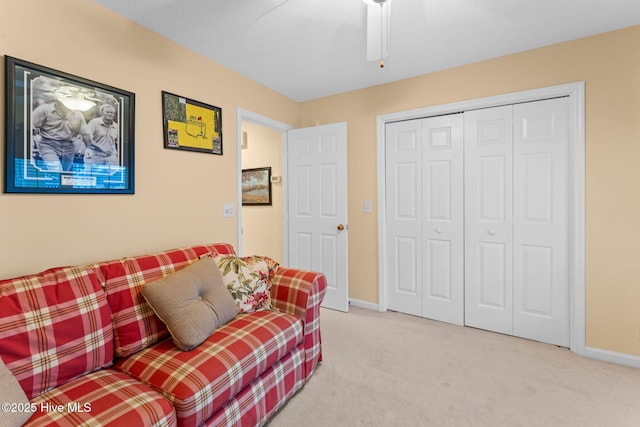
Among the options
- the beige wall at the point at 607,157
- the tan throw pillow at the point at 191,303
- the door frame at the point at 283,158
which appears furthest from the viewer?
the door frame at the point at 283,158

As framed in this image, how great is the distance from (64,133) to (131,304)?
103 centimetres

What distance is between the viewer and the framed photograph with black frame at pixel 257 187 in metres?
3.82

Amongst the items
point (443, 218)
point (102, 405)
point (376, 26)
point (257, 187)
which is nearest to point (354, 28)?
point (376, 26)

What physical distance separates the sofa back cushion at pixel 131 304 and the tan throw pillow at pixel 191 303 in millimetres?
96

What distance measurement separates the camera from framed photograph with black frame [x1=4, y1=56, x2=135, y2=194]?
4.90 feet

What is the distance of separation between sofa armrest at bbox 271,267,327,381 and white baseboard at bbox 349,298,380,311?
124cm

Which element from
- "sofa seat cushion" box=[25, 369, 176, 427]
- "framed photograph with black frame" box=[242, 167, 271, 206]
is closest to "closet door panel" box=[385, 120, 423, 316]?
"framed photograph with black frame" box=[242, 167, 271, 206]

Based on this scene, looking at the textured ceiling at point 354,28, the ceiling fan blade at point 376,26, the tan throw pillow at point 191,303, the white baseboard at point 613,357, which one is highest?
the textured ceiling at point 354,28

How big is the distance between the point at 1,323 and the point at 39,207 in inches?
27.3

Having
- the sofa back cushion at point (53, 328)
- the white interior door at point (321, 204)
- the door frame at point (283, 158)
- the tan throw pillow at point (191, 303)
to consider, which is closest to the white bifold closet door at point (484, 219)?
the white interior door at point (321, 204)

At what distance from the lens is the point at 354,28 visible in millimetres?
2072

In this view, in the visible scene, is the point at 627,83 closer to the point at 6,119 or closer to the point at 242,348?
the point at 242,348

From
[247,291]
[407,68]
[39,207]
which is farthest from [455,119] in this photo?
[39,207]

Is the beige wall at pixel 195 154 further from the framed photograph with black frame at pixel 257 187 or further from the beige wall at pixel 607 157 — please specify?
the framed photograph with black frame at pixel 257 187
